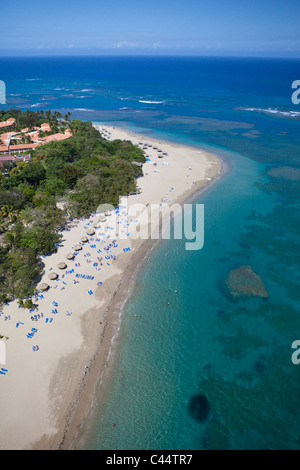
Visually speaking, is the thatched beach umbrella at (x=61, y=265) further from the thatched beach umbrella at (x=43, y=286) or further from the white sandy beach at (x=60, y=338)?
Result: the thatched beach umbrella at (x=43, y=286)

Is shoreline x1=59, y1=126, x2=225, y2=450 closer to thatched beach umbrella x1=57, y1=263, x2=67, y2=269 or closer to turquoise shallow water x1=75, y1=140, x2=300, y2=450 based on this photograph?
turquoise shallow water x1=75, y1=140, x2=300, y2=450

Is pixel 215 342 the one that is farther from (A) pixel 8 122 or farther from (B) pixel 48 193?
(A) pixel 8 122

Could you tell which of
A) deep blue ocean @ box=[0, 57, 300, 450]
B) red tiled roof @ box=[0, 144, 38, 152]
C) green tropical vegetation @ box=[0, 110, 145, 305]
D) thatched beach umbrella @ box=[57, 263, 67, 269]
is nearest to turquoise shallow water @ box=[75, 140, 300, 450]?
deep blue ocean @ box=[0, 57, 300, 450]

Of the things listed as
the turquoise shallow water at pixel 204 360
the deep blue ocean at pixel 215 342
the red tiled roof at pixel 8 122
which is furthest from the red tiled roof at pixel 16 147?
the turquoise shallow water at pixel 204 360

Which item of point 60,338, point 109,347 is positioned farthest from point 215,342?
point 60,338

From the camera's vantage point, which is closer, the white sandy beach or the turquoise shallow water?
the white sandy beach
